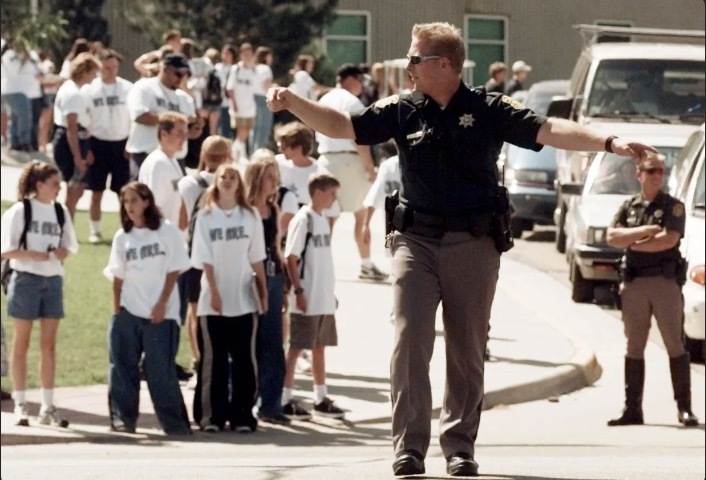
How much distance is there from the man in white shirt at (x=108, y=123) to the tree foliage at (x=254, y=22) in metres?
12.9

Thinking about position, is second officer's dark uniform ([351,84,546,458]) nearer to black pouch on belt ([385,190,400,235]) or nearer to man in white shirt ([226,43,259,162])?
black pouch on belt ([385,190,400,235])

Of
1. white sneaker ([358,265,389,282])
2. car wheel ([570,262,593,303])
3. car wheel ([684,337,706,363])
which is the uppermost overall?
white sneaker ([358,265,389,282])

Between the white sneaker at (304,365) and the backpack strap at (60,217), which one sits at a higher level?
the backpack strap at (60,217)

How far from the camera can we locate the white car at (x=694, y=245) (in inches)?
535

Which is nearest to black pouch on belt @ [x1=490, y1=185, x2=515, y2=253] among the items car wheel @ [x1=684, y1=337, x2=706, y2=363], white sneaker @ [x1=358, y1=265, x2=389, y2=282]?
car wheel @ [x1=684, y1=337, x2=706, y2=363]

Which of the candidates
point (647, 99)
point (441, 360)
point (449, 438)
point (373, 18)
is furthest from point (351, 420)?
point (647, 99)

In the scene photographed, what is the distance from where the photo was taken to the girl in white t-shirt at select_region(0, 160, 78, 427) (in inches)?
448

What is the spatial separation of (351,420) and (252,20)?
1931 cm

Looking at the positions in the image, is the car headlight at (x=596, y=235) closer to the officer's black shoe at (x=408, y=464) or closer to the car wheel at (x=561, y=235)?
the car wheel at (x=561, y=235)

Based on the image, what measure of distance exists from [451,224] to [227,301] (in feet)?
14.6

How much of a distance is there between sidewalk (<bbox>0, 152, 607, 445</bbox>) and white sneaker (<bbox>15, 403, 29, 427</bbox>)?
51 millimetres

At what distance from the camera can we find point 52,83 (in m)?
27.0

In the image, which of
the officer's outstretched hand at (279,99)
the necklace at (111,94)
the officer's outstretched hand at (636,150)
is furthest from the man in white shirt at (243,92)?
the officer's outstretched hand at (636,150)

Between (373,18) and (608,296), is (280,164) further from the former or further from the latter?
(608,296)
